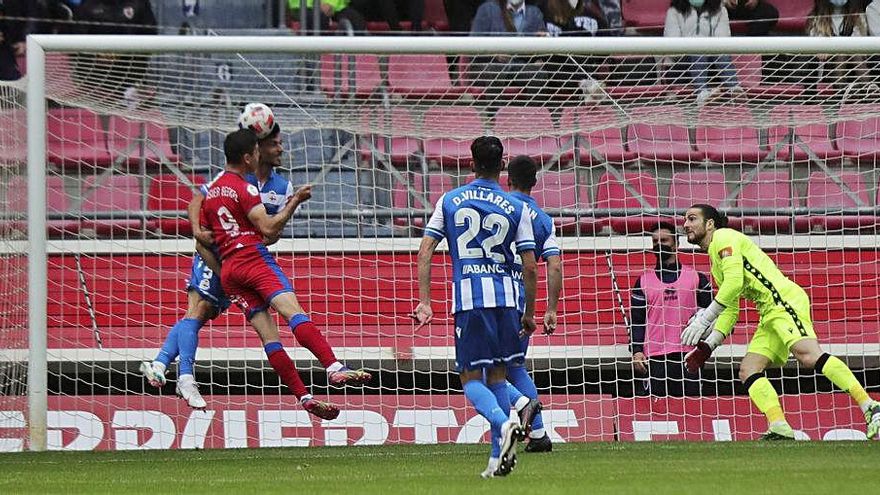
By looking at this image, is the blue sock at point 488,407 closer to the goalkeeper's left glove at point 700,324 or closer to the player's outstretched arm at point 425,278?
the player's outstretched arm at point 425,278

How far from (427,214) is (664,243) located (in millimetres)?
2137

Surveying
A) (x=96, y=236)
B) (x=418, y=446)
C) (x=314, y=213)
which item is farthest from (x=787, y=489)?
(x=96, y=236)

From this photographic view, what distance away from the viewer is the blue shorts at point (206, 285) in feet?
31.7

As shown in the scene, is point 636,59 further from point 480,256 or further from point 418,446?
point 480,256

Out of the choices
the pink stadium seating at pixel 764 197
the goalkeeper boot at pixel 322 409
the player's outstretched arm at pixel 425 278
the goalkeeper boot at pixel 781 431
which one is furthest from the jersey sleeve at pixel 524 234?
the pink stadium seating at pixel 764 197

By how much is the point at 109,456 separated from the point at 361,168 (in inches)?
170

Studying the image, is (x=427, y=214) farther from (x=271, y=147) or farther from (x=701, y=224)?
(x=271, y=147)

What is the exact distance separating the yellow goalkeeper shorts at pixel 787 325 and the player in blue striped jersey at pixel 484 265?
3234 millimetres

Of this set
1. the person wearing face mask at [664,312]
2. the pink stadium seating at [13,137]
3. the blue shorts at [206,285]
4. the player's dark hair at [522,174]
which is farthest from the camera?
the person wearing face mask at [664,312]

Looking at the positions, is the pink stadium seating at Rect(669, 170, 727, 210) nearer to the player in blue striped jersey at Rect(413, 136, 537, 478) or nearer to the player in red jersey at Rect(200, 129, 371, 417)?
the player in red jersey at Rect(200, 129, 371, 417)

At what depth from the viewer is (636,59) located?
12.2 metres

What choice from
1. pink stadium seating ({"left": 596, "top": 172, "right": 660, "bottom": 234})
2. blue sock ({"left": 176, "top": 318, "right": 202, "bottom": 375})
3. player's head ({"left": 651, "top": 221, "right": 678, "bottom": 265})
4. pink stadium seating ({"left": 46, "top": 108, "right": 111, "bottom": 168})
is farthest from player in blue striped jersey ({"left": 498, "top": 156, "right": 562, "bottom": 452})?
pink stadium seating ({"left": 46, "top": 108, "right": 111, "bottom": 168})

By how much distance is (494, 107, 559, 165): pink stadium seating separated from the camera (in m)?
12.4

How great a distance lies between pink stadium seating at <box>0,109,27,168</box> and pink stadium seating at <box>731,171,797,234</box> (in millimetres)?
6185
